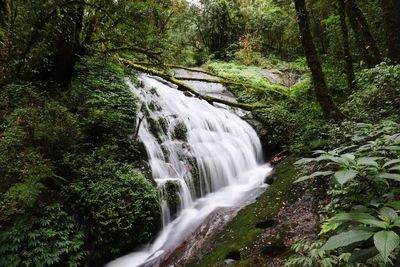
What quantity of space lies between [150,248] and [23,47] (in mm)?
5148

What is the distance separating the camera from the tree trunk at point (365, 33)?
8.52m

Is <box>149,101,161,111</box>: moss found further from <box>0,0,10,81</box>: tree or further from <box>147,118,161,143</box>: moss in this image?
<box>0,0,10,81</box>: tree

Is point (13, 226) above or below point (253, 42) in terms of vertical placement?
below

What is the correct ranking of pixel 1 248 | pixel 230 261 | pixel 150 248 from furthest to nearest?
pixel 150 248 < pixel 1 248 < pixel 230 261

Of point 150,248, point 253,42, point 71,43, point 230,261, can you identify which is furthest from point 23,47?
point 253,42

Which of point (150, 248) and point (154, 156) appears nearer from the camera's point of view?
point (150, 248)

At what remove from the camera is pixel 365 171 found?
2088mm

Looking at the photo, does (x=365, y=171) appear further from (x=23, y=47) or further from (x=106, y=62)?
(x=106, y=62)

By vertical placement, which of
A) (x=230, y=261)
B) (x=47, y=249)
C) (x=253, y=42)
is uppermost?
(x=253, y=42)

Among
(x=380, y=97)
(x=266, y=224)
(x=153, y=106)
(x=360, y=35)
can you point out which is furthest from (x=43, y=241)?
(x=360, y=35)

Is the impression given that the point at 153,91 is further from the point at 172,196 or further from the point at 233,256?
the point at 233,256

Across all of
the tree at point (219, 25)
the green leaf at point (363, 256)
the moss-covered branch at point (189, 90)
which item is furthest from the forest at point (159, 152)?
the tree at point (219, 25)

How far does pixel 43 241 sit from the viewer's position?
498 centimetres

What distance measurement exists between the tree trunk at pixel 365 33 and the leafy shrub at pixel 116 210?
6934 mm
